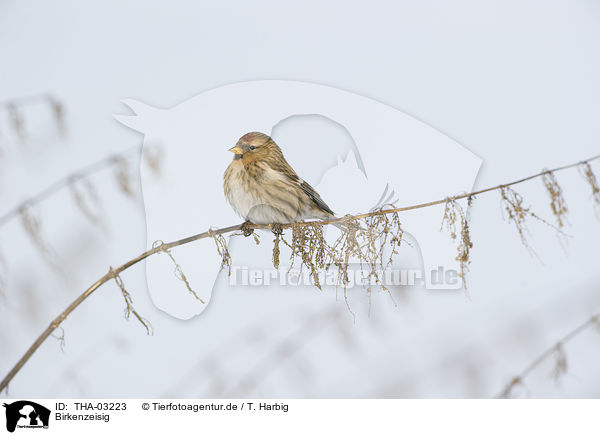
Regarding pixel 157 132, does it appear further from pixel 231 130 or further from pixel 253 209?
pixel 253 209

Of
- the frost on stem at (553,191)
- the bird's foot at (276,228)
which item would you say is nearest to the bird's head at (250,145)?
the bird's foot at (276,228)

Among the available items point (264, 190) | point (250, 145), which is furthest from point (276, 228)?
point (250, 145)

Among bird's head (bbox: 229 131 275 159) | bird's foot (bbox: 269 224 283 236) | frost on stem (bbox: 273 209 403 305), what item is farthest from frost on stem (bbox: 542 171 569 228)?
bird's head (bbox: 229 131 275 159)

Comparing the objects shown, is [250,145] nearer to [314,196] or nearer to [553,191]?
[314,196]

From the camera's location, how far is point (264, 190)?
7.97 feet

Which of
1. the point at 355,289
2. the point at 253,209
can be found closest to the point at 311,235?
the point at 253,209

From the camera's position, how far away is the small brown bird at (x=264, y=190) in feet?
7.94

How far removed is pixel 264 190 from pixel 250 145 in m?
0.21
